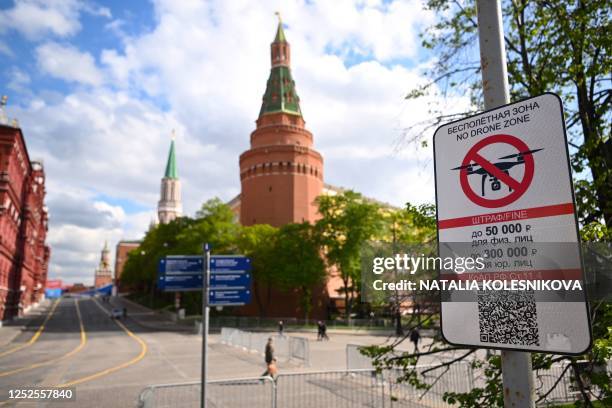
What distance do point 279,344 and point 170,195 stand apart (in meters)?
123

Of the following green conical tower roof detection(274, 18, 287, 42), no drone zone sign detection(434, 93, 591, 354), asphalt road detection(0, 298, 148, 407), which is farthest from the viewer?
green conical tower roof detection(274, 18, 287, 42)

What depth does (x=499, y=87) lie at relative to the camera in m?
2.51

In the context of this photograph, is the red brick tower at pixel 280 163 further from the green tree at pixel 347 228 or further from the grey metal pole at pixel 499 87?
the grey metal pole at pixel 499 87

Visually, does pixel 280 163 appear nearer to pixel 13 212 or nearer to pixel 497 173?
pixel 13 212

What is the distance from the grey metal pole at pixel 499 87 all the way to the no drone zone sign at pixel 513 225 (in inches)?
7.8

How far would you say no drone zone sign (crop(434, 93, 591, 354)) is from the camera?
192 centimetres

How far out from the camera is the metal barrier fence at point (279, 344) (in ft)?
60.6

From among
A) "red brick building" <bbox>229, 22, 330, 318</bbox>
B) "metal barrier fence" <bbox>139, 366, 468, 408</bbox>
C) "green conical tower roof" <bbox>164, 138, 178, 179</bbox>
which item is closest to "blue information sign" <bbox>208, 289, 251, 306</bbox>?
"metal barrier fence" <bbox>139, 366, 468, 408</bbox>

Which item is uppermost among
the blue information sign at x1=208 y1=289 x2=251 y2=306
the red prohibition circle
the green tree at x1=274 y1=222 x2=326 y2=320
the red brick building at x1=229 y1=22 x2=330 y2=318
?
the red brick building at x1=229 y1=22 x2=330 y2=318

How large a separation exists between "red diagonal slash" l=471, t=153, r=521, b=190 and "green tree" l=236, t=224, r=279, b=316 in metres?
38.7

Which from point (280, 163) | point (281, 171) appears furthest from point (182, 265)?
point (280, 163)

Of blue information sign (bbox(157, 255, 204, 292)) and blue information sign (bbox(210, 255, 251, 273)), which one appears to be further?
blue information sign (bbox(210, 255, 251, 273))

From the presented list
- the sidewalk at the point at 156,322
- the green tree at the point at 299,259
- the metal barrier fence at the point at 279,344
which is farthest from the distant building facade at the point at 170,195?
the metal barrier fence at the point at 279,344

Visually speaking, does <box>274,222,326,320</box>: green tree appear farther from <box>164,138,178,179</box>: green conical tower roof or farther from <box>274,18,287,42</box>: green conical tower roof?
<box>164,138,178,179</box>: green conical tower roof
